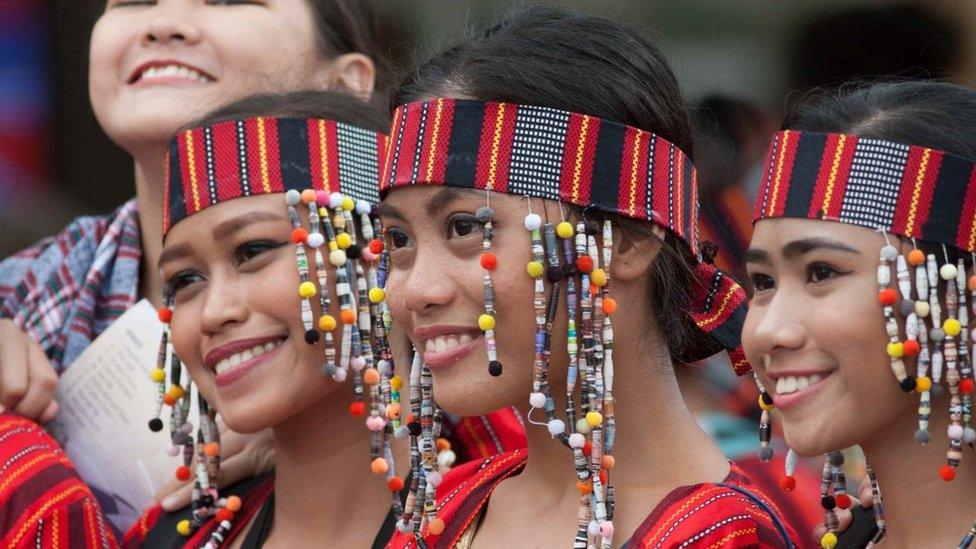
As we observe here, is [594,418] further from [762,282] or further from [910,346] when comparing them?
[910,346]

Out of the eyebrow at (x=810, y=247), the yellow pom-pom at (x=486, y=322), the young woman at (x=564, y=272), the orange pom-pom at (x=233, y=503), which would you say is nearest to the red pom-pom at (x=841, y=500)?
the young woman at (x=564, y=272)

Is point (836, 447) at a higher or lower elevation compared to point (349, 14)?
lower

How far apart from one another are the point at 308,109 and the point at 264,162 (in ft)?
0.53

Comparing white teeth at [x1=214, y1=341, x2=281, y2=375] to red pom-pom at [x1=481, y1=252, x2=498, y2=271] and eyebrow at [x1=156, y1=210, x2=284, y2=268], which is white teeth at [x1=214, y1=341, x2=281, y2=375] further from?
red pom-pom at [x1=481, y1=252, x2=498, y2=271]

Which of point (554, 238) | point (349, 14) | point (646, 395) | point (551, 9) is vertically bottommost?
point (646, 395)

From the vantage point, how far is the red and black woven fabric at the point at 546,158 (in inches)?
96.5

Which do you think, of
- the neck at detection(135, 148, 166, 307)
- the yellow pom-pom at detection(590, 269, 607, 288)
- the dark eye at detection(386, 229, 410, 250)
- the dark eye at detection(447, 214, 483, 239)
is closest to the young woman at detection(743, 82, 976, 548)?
the yellow pom-pom at detection(590, 269, 607, 288)

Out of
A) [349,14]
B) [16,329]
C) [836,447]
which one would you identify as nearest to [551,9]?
[836,447]

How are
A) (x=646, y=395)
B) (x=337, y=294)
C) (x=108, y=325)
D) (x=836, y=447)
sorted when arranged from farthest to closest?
(x=108, y=325) → (x=337, y=294) → (x=646, y=395) → (x=836, y=447)

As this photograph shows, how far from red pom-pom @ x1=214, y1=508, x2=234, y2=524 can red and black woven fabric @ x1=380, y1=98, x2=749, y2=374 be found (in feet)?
3.17

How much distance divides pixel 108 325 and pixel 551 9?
5.42 feet

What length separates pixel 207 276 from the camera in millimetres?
3043

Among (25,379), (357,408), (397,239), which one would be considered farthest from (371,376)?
(25,379)

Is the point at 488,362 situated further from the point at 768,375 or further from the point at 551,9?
the point at 551,9
